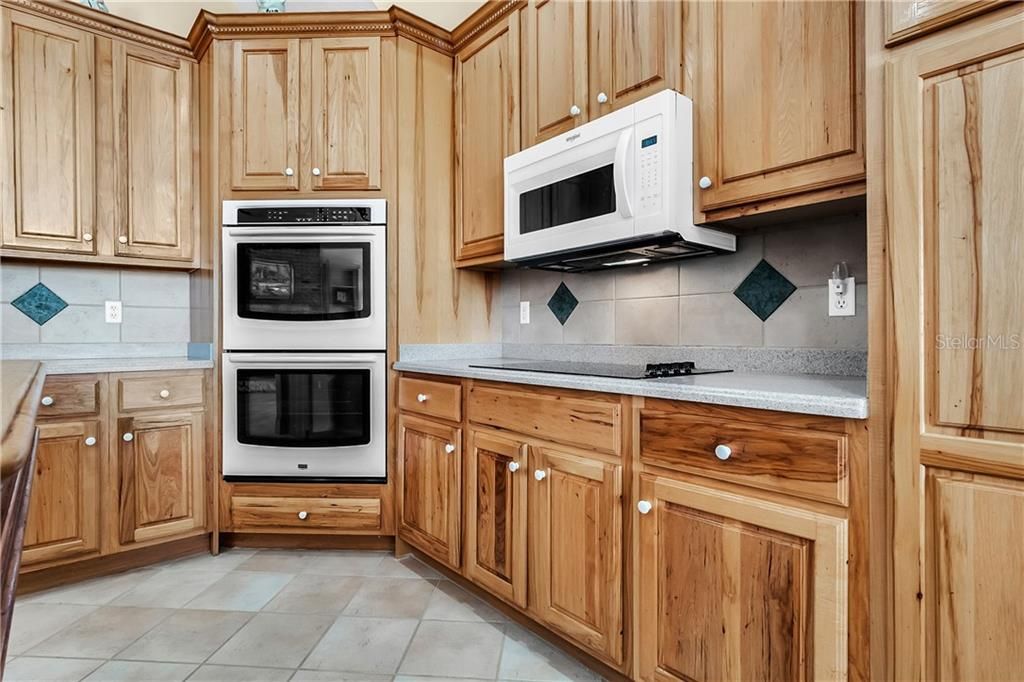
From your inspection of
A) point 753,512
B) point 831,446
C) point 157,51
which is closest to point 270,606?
point 753,512

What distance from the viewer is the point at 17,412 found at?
62 centimetres

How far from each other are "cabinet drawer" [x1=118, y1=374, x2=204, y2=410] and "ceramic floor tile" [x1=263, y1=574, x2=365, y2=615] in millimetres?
942

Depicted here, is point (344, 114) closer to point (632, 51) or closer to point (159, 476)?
point (632, 51)

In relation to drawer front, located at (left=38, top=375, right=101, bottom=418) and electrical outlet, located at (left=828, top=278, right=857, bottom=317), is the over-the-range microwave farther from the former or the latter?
drawer front, located at (left=38, top=375, right=101, bottom=418)

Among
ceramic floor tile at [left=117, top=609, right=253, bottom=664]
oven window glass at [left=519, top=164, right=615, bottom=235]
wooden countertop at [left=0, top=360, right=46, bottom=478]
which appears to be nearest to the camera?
wooden countertop at [left=0, top=360, right=46, bottom=478]

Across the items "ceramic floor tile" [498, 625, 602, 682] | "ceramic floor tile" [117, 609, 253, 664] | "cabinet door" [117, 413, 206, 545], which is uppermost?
"cabinet door" [117, 413, 206, 545]

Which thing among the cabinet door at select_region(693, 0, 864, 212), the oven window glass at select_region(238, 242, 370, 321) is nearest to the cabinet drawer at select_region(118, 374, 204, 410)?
the oven window glass at select_region(238, 242, 370, 321)

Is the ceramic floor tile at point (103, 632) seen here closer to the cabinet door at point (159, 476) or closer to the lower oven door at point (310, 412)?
the cabinet door at point (159, 476)

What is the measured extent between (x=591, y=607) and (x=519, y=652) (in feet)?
1.19

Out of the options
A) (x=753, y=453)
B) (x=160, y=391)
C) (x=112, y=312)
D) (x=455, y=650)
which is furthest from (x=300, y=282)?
(x=753, y=453)

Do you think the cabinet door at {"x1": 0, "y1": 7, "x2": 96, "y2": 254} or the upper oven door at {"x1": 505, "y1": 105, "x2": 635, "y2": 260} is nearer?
the upper oven door at {"x1": 505, "y1": 105, "x2": 635, "y2": 260}

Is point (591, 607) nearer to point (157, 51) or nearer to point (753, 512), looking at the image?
point (753, 512)

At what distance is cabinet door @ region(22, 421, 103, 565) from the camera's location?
2.11 m

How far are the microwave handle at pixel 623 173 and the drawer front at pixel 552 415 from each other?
0.61 m
